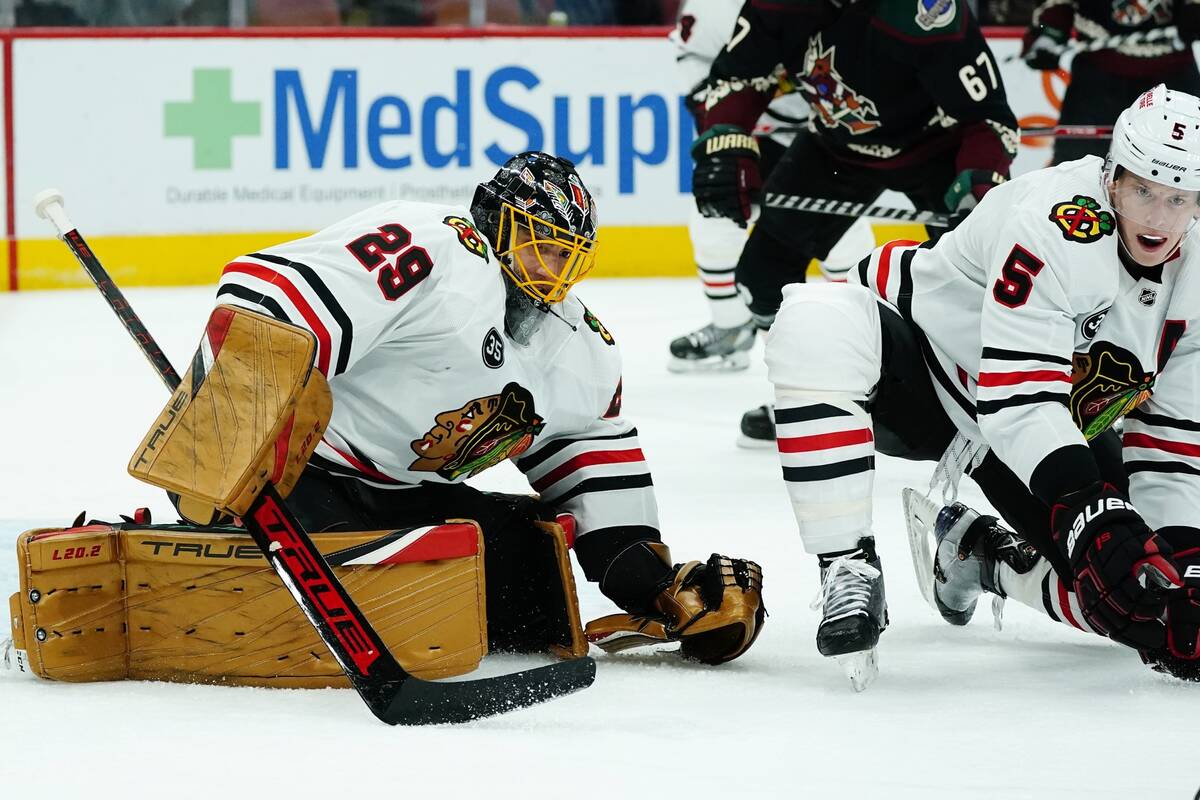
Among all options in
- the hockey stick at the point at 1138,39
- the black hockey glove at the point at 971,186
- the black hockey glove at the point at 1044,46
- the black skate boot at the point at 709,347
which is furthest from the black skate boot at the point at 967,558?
the black hockey glove at the point at 1044,46

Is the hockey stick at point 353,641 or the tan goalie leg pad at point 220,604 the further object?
the tan goalie leg pad at point 220,604

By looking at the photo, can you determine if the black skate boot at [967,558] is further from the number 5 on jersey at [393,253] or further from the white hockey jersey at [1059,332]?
the number 5 on jersey at [393,253]

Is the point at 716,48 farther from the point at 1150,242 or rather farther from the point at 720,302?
the point at 1150,242

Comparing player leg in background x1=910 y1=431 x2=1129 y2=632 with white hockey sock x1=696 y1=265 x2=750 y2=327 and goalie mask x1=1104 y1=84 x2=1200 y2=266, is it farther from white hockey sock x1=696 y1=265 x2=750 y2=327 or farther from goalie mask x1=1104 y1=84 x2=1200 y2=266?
white hockey sock x1=696 y1=265 x2=750 y2=327

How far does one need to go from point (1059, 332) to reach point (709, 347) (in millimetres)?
3061

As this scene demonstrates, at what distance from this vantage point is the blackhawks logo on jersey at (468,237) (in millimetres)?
2344

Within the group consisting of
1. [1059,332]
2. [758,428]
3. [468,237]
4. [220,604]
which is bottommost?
[758,428]

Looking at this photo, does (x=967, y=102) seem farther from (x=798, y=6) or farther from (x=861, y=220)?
(x=861, y=220)

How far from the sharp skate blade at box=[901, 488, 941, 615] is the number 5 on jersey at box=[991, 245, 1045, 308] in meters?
0.54

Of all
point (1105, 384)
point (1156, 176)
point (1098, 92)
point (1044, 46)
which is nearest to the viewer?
point (1156, 176)

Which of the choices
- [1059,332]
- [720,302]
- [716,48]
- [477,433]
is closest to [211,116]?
[716,48]

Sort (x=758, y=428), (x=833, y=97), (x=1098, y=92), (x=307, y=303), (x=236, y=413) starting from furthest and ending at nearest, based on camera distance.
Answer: (x=1098, y=92) → (x=758, y=428) → (x=833, y=97) → (x=307, y=303) → (x=236, y=413)

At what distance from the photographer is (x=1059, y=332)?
2326 millimetres

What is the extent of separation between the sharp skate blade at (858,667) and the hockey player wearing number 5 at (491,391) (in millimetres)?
161
